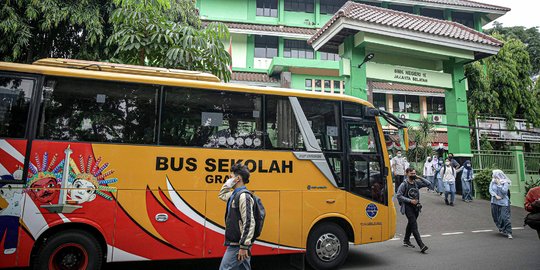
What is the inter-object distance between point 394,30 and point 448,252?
323 inches

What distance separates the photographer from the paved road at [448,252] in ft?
21.4

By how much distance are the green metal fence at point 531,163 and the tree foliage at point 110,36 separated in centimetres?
1683

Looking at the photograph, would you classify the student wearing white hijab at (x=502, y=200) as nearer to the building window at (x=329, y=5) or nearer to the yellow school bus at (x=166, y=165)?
the yellow school bus at (x=166, y=165)

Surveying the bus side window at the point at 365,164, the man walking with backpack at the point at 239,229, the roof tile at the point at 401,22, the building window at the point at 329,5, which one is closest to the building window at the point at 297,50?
the building window at the point at 329,5

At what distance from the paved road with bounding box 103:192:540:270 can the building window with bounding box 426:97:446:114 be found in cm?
1798

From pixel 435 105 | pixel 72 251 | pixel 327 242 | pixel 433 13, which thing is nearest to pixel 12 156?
pixel 72 251

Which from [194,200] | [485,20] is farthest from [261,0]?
[194,200]

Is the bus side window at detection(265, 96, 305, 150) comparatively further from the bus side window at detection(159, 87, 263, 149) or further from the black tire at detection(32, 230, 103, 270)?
the black tire at detection(32, 230, 103, 270)

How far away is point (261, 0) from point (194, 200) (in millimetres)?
21896

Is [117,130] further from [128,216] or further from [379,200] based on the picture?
[379,200]

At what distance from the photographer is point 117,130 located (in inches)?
211

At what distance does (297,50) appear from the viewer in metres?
24.5

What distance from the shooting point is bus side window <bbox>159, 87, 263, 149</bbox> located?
566 cm

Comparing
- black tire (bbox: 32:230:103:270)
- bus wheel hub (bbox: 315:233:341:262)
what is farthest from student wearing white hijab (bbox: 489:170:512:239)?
black tire (bbox: 32:230:103:270)
